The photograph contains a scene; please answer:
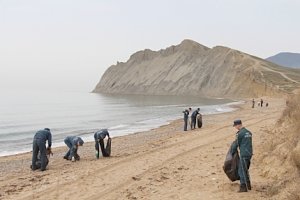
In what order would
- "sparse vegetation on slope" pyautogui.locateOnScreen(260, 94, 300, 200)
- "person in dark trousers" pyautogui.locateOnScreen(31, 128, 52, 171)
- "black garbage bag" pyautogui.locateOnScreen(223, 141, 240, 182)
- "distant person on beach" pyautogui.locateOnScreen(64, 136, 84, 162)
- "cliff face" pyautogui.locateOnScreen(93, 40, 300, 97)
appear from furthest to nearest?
"cliff face" pyautogui.locateOnScreen(93, 40, 300, 97)
"distant person on beach" pyautogui.locateOnScreen(64, 136, 84, 162)
"person in dark trousers" pyautogui.locateOnScreen(31, 128, 52, 171)
"black garbage bag" pyautogui.locateOnScreen(223, 141, 240, 182)
"sparse vegetation on slope" pyautogui.locateOnScreen(260, 94, 300, 200)

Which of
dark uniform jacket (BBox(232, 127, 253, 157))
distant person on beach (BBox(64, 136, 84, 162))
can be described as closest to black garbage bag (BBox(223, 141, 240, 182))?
dark uniform jacket (BBox(232, 127, 253, 157))

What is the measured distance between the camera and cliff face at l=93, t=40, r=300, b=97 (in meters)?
100

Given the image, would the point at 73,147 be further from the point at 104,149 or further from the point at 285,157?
the point at 285,157

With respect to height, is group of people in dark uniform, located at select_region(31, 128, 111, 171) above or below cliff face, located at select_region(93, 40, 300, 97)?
below

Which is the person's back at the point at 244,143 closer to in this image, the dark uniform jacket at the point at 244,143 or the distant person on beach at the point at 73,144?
the dark uniform jacket at the point at 244,143

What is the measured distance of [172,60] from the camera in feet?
472

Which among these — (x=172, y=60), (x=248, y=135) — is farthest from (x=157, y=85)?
(x=248, y=135)

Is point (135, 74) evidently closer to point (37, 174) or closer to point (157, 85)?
point (157, 85)

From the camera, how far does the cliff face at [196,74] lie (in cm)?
10000

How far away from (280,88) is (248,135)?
8064 centimetres

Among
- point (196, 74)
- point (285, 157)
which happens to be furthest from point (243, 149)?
point (196, 74)

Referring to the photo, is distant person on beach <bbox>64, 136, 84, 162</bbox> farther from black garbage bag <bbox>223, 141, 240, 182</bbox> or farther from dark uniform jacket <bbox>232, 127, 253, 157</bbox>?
dark uniform jacket <bbox>232, 127, 253, 157</bbox>

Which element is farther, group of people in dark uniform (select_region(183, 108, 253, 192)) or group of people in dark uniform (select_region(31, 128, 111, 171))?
group of people in dark uniform (select_region(31, 128, 111, 171))

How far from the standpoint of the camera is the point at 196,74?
5079 inches
